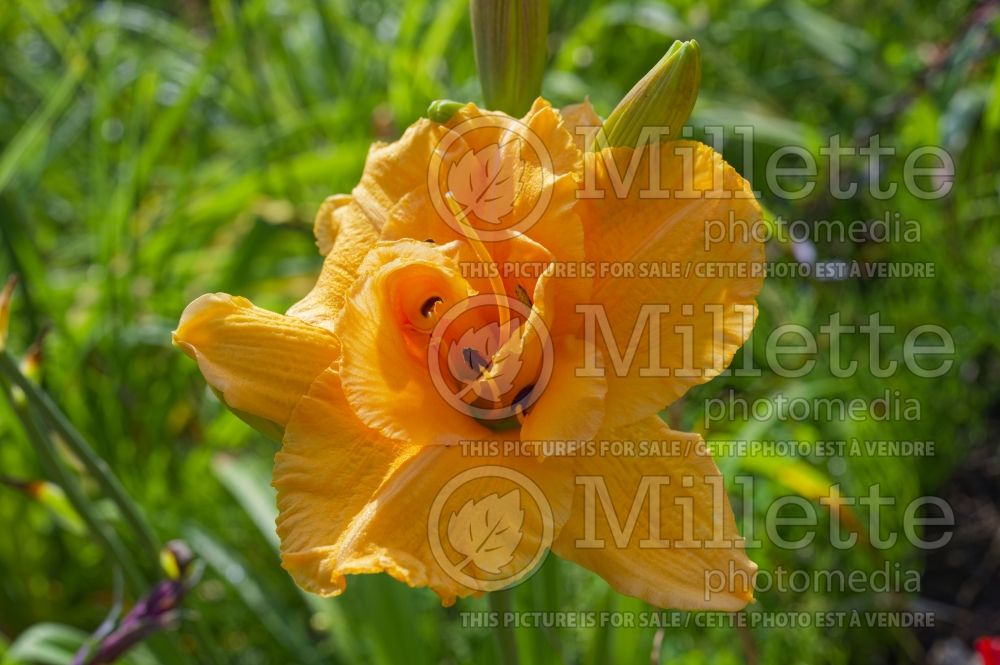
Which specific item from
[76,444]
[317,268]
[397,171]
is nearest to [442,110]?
[397,171]

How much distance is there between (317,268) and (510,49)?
111 cm

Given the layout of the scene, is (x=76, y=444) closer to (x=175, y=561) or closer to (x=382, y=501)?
(x=175, y=561)

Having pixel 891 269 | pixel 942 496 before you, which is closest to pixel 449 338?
pixel 891 269

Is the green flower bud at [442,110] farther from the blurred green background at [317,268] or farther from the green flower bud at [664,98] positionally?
the blurred green background at [317,268]

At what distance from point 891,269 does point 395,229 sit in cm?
109

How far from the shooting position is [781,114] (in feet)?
6.06

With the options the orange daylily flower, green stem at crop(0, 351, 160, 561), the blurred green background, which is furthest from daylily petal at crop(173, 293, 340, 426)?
the blurred green background

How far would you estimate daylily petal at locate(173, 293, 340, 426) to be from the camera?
0.58 meters

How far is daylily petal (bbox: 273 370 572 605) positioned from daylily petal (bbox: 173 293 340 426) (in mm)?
20

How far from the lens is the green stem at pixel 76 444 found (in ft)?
2.41

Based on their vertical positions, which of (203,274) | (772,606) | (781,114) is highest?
(781,114)

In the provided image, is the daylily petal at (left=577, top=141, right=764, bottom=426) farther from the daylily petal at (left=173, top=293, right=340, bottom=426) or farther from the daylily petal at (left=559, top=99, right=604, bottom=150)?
the daylily petal at (left=173, top=293, right=340, bottom=426)

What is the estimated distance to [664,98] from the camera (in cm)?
58

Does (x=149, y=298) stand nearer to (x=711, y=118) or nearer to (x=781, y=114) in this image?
(x=711, y=118)
